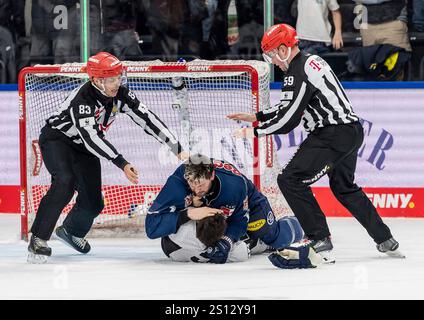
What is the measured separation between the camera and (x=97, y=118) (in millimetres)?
7367

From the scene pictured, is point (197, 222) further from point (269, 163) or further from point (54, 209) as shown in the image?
point (269, 163)

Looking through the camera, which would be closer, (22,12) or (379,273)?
(379,273)

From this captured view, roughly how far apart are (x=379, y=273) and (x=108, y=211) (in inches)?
103

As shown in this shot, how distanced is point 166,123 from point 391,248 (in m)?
2.11

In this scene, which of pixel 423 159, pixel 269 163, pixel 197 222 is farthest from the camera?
pixel 423 159

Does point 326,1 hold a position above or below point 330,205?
above

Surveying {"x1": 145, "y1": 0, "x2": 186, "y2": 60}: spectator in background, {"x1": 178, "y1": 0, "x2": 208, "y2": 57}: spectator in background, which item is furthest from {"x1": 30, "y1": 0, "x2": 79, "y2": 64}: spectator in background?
{"x1": 178, "y1": 0, "x2": 208, "y2": 57}: spectator in background

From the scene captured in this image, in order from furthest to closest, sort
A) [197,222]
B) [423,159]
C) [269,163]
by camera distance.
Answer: [423,159] → [269,163] → [197,222]

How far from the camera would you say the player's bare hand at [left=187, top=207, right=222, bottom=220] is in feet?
21.9

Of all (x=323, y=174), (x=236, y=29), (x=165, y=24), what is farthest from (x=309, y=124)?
(x=165, y=24)

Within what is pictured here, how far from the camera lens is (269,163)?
816 cm

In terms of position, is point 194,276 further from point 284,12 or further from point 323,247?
point 284,12

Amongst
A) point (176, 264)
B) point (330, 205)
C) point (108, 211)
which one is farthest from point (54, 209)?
point (330, 205)

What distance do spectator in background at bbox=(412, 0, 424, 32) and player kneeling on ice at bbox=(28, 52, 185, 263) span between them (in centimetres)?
258
